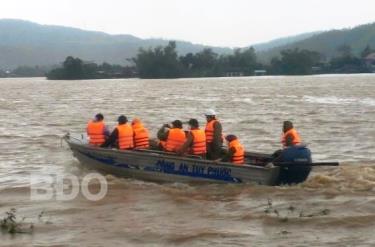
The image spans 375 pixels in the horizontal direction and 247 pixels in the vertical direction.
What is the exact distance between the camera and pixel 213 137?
655 inches

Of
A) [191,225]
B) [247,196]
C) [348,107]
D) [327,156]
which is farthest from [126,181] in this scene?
[348,107]

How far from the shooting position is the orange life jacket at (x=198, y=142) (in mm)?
16094

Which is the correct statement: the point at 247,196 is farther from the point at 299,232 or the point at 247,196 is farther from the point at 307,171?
the point at 299,232

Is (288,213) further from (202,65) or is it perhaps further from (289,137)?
(202,65)

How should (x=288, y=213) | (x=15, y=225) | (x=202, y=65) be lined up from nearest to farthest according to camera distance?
(x=15, y=225) < (x=288, y=213) < (x=202, y=65)

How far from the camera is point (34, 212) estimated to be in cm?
1357

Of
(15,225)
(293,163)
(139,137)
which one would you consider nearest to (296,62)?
(139,137)

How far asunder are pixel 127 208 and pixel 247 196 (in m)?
2.64

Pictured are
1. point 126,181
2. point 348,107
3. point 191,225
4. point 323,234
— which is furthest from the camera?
point 348,107

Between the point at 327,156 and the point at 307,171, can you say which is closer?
the point at 307,171

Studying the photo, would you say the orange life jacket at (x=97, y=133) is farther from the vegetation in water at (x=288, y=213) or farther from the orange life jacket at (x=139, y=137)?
the vegetation in water at (x=288, y=213)

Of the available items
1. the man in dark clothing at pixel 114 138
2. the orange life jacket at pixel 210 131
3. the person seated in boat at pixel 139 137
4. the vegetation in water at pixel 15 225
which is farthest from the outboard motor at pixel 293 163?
the vegetation in water at pixel 15 225

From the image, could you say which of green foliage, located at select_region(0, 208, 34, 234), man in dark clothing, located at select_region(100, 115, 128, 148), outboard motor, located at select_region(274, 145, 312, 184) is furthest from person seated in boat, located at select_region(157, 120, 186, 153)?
green foliage, located at select_region(0, 208, 34, 234)

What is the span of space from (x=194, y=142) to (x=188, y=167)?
0.66m
